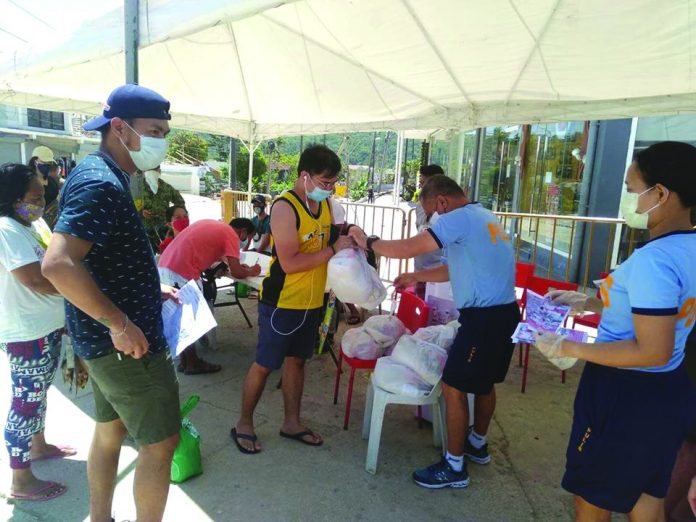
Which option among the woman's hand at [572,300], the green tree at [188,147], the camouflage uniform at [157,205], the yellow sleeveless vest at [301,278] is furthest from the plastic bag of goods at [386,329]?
the green tree at [188,147]

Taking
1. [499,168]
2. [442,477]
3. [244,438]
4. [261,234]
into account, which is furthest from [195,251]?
[499,168]

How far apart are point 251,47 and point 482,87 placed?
264cm

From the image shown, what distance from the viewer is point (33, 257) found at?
2113 millimetres

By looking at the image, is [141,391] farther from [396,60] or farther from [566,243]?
[566,243]

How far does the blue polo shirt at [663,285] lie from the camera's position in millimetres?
1441

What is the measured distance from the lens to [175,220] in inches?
203

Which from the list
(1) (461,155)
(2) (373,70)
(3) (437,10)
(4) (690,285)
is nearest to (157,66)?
(2) (373,70)

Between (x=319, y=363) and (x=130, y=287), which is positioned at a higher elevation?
(x=130, y=287)

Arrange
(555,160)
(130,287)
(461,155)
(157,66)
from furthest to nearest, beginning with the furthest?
(461,155) → (555,160) → (157,66) → (130,287)

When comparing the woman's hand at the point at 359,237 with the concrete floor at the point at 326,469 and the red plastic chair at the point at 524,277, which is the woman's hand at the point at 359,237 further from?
the red plastic chair at the point at 524,277

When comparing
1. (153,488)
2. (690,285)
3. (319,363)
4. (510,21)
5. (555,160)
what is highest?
(510,21)

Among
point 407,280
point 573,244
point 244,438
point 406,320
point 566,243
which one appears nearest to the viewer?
point 244,438

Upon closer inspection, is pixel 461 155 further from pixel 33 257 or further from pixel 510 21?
pixel 33 257

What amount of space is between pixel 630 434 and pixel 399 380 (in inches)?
53.2
